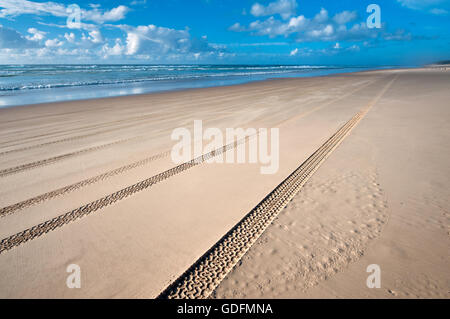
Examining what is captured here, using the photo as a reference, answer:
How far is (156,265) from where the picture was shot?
2.49 meters

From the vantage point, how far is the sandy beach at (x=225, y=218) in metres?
2.31

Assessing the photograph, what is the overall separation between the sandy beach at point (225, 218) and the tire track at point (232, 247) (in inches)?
0.7

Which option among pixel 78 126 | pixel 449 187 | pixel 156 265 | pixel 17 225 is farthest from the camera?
pixel 78 126

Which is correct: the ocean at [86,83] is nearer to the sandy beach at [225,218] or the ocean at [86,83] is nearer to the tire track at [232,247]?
the sandy beach at [225,218]

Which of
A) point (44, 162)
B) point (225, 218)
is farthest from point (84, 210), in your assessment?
point (44, 162)

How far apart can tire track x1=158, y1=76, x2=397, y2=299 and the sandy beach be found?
2 cm

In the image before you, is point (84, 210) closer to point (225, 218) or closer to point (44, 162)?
point (225, 218)

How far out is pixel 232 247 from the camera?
273 cm

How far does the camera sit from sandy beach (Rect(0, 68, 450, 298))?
2.31m

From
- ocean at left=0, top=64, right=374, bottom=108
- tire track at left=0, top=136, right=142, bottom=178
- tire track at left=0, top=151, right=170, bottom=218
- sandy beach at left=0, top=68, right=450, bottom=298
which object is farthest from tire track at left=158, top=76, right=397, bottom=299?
ocean at left=0, top=64, right=374, bottom=108

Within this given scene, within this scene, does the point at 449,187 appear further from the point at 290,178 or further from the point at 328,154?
the point at 290,178
